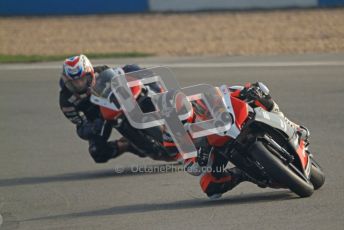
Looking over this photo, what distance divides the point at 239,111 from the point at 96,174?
2.84 m

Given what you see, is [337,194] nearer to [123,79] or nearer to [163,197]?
[163,197]

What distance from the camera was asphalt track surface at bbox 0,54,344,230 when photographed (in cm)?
735

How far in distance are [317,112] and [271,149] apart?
17.8 feet

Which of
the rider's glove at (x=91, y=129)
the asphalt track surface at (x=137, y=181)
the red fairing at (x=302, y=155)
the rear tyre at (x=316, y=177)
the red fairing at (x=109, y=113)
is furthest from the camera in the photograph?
the rider's glove at (x=91, y=129)

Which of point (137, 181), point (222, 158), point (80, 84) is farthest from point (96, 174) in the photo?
point (222, 158)

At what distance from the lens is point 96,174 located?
32.6 feet

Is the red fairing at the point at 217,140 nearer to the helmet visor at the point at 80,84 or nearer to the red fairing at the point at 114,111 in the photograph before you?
the red fairing at the point at 114,111

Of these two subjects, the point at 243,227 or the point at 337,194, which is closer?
the point at 243,227

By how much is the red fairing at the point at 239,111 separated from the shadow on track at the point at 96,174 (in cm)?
222

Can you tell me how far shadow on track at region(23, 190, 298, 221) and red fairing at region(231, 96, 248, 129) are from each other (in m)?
0.79

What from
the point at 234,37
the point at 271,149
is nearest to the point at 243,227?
the point at 271,149

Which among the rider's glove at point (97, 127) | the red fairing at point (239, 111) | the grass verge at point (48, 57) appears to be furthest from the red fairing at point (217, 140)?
the grass verge at point (48, 57)

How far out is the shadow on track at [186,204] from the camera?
7836 mm

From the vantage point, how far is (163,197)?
8.42m
